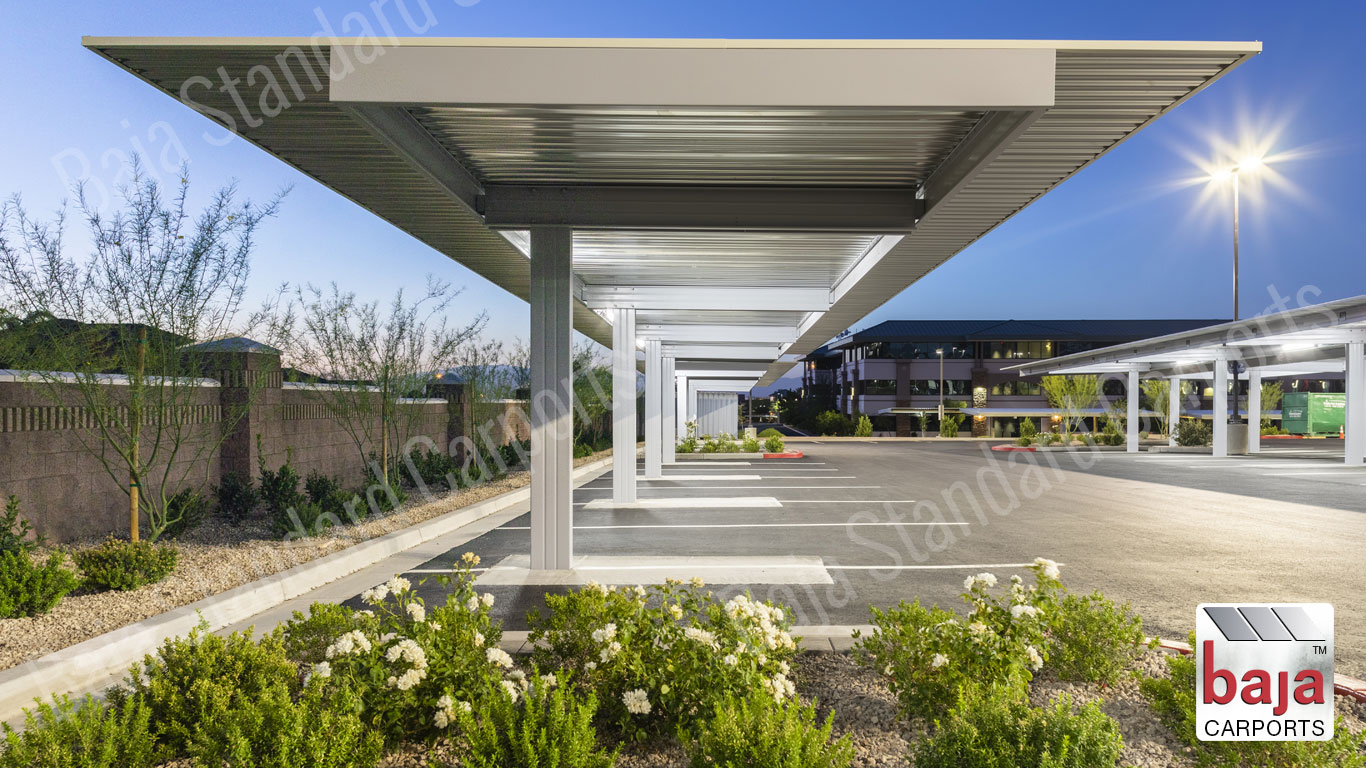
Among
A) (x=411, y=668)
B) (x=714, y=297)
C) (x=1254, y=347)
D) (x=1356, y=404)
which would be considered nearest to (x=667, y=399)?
(x=714, y=297)

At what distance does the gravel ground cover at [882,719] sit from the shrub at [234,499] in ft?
27.5

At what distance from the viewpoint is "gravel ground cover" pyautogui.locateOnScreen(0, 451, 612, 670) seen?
5.58 meters

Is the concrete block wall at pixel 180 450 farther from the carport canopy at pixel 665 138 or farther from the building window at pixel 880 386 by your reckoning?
the building window at pixel 880 386

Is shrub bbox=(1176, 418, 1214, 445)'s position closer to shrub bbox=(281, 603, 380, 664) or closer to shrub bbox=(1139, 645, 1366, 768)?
shrub bbox=(1139, 645, 1366, 768)

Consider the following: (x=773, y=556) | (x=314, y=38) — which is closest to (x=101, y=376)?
(x=314, y=38)

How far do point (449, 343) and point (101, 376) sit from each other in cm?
731


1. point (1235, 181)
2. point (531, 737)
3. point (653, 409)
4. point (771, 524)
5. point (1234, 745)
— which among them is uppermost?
point (1235, 181)

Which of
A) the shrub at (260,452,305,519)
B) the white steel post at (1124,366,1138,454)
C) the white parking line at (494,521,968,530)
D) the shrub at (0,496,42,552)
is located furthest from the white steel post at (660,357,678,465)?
the white steel post at (1124,366,1138,454)

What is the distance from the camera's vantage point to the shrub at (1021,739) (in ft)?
10.8

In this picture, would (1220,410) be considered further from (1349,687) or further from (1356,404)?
(1349,687)

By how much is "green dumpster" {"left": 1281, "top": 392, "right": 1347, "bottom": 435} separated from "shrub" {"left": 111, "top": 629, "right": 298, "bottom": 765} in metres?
63.3

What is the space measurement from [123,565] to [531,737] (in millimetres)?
5593

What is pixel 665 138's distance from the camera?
21.4 ft

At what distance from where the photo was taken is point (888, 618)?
4.74 metres
